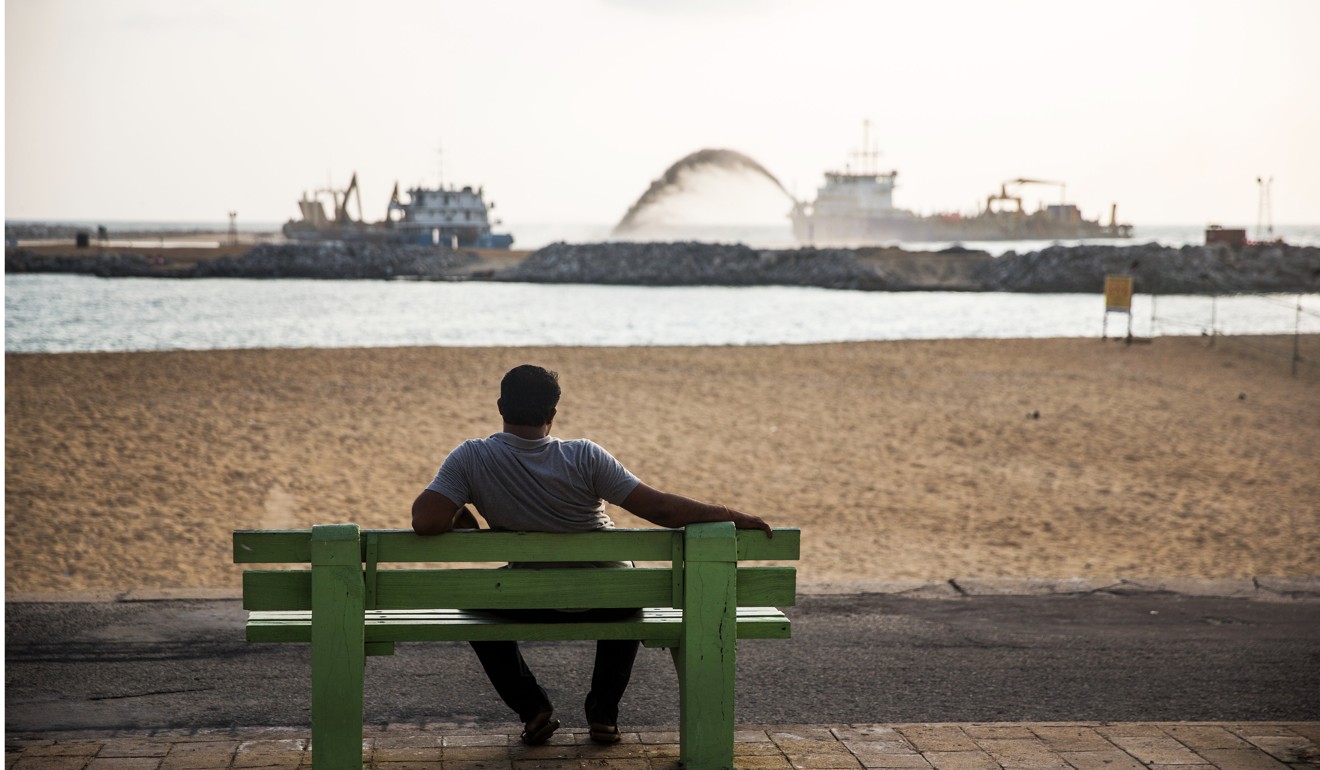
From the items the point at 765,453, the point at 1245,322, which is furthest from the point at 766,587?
the point at 1245,322

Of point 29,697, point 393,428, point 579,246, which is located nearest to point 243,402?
point 393,428

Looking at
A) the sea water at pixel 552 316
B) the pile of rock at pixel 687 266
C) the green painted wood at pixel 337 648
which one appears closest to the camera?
the green painted wood at pixel 337 648

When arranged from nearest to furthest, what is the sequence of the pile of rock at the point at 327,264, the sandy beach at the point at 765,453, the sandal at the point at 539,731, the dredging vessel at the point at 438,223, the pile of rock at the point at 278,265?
the sandal at the point at 539,731 → the sandy beach at the point at 765,453 → the pile of rock at the point at 278,265 → the pile of rock at the point at 327,264 → the dredging vessel at the point at 438,223

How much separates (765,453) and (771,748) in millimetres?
8311

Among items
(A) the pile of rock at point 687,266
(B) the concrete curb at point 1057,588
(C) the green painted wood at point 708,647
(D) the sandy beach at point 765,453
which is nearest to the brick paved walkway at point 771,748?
(C) the green painted wood at point 708,647

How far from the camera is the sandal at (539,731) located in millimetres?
3826

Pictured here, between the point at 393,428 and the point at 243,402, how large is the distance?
2.69 metres

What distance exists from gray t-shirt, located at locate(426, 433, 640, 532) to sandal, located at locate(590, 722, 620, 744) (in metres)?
0.71

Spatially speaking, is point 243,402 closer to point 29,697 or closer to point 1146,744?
point 29,697

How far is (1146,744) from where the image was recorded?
396 centimetres

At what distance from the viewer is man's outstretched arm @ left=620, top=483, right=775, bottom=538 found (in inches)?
134

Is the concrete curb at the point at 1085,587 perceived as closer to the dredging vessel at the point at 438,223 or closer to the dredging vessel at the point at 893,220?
the dredging vessel at the point at 438,223

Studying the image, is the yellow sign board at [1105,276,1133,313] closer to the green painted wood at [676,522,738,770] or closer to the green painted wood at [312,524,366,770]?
the green painted wood at [676,522,738,770]

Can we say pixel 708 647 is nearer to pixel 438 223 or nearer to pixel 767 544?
pixel 767 544
